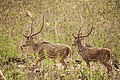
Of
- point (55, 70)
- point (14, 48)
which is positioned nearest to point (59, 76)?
point (55, 70)

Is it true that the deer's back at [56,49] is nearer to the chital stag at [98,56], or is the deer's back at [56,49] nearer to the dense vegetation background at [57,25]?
the dense vegetation background at [57,25]

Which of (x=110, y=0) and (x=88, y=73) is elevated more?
(x=110, y=0)

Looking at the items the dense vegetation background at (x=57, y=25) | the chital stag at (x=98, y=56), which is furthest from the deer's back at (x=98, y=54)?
the dense vegetation background at (x=57, y=25)

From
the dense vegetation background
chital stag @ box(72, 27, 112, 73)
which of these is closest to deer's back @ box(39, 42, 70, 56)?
the dense vegetation background

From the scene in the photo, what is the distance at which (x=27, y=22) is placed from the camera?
12.6 m

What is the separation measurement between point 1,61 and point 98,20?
5193 millimetres

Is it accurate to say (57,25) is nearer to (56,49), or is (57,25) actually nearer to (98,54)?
(56,49)

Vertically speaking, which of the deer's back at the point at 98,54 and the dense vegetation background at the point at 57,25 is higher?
the dense vegetation background at the point at 57,25

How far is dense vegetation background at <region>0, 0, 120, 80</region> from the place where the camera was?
9077mm

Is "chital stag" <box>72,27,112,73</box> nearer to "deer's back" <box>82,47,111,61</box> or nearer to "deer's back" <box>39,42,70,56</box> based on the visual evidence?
"deer's back" <box>82,47,111,61</box>

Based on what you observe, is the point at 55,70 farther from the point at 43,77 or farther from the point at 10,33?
the point at 10,33

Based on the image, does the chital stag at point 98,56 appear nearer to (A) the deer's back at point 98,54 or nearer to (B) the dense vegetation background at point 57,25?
(A) the deer's back at point 98,54

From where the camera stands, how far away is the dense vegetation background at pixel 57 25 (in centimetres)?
908

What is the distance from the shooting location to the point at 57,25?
A: 493 inches
